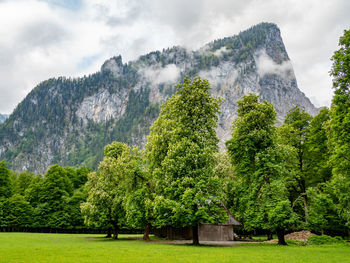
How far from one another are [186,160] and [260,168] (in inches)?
354

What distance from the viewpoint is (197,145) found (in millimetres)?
30125

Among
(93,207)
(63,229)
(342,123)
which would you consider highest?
(342,123)

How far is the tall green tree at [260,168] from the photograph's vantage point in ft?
98.3

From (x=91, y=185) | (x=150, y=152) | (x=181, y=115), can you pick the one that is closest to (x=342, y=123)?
(x=181, y=115)

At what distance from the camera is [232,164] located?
37.2m

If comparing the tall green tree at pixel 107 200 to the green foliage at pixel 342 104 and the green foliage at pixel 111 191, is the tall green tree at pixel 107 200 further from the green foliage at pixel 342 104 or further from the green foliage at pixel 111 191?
the green foliage at pixel 342 104

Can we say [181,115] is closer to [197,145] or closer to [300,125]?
[197,145]

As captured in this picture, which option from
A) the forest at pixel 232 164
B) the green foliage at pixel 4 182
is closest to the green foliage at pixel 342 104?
the forest at pixel 232 164

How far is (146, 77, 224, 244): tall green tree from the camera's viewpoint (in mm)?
27922

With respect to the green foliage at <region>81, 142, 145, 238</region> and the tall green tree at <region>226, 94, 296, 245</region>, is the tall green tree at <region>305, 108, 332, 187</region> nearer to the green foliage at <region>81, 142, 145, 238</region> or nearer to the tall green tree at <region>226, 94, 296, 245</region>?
the tall green tree at <region>226, 94, 296, 245</region>

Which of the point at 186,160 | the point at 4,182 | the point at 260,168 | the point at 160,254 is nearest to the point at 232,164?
the point at 260,168

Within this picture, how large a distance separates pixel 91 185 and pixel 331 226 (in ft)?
119

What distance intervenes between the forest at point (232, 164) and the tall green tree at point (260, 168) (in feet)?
0.35

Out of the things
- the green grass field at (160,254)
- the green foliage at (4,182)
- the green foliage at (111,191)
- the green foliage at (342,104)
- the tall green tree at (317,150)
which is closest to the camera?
the green grass field at (160,254)
